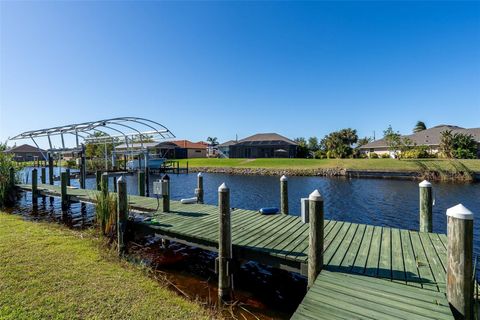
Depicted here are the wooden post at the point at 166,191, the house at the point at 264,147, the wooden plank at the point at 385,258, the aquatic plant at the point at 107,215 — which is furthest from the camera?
the house at the point at 264,147

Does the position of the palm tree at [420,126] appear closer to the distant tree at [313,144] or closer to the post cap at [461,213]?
the distant tree at [313,144]

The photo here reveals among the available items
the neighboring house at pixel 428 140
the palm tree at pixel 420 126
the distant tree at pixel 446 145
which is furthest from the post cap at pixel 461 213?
the palm tree at pixel 420 126

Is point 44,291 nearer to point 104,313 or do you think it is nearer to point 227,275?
point 104,313

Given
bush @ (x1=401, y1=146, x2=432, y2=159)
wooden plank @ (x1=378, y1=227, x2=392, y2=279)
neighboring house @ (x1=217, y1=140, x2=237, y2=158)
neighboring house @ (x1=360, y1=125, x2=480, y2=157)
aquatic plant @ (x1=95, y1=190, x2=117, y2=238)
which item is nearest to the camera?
wooden plank @ (x1=378, y1=227, x2=392, y2=279)

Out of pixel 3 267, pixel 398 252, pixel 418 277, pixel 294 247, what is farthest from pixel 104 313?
pixel 398 252

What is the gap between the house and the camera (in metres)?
50.2

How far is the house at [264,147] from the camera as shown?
50.2m

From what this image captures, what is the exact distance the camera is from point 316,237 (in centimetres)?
400

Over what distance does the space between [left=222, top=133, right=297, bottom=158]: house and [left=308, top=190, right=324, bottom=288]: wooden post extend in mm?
45755

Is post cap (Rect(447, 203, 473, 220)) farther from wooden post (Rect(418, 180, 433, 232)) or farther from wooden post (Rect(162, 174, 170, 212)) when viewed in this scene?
wooden post (Rect(162, 174, 170, 212))

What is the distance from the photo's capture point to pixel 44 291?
418 cm

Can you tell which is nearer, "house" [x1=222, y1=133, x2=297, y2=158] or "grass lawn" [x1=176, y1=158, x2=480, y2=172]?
"grass lawn" [x1=176, y1=158, x2=480, y2=172]

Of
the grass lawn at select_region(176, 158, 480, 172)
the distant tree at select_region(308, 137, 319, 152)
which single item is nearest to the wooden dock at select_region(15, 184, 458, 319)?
the grass lawn at select_region(176, 158, 480, 172)

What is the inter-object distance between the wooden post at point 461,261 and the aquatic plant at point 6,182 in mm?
15990
